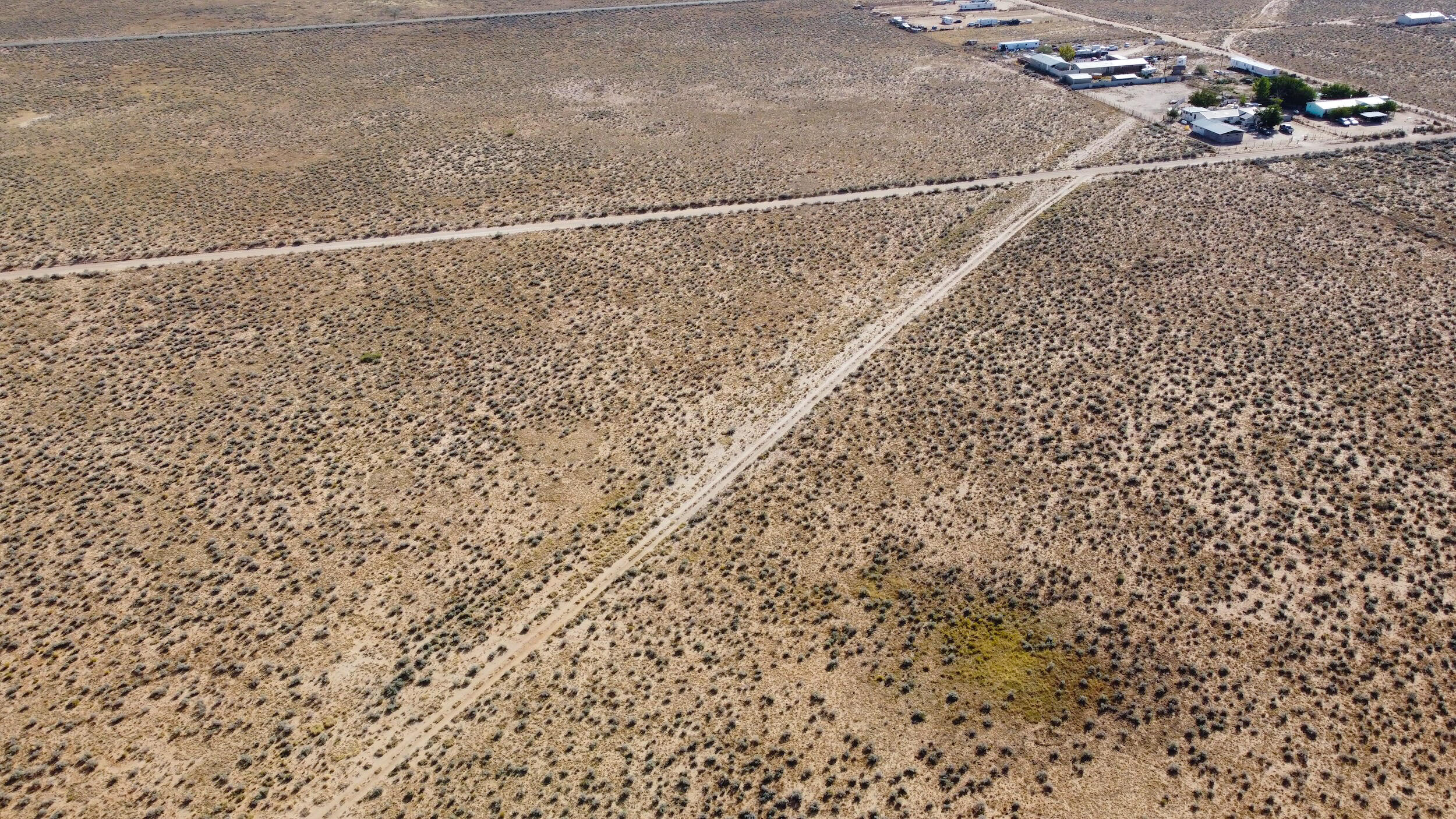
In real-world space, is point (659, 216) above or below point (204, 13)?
below

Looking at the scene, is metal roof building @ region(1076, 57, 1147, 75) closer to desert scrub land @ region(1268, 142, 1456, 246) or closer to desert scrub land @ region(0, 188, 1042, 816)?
desert scrub land @ region(1268, 142, 1456, 246)

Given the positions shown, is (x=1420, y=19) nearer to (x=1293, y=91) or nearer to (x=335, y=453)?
(x=1293, y=91)

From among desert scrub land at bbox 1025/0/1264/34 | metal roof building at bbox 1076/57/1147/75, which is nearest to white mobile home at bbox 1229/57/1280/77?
metal roof building at bbox 1076/57/1147/75

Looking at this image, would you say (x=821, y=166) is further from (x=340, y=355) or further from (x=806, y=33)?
(x=806, y=33)

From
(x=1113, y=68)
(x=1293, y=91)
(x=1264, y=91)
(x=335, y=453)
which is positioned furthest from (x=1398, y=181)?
(x=335, y=453)

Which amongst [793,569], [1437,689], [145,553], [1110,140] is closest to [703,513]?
[793,569]
